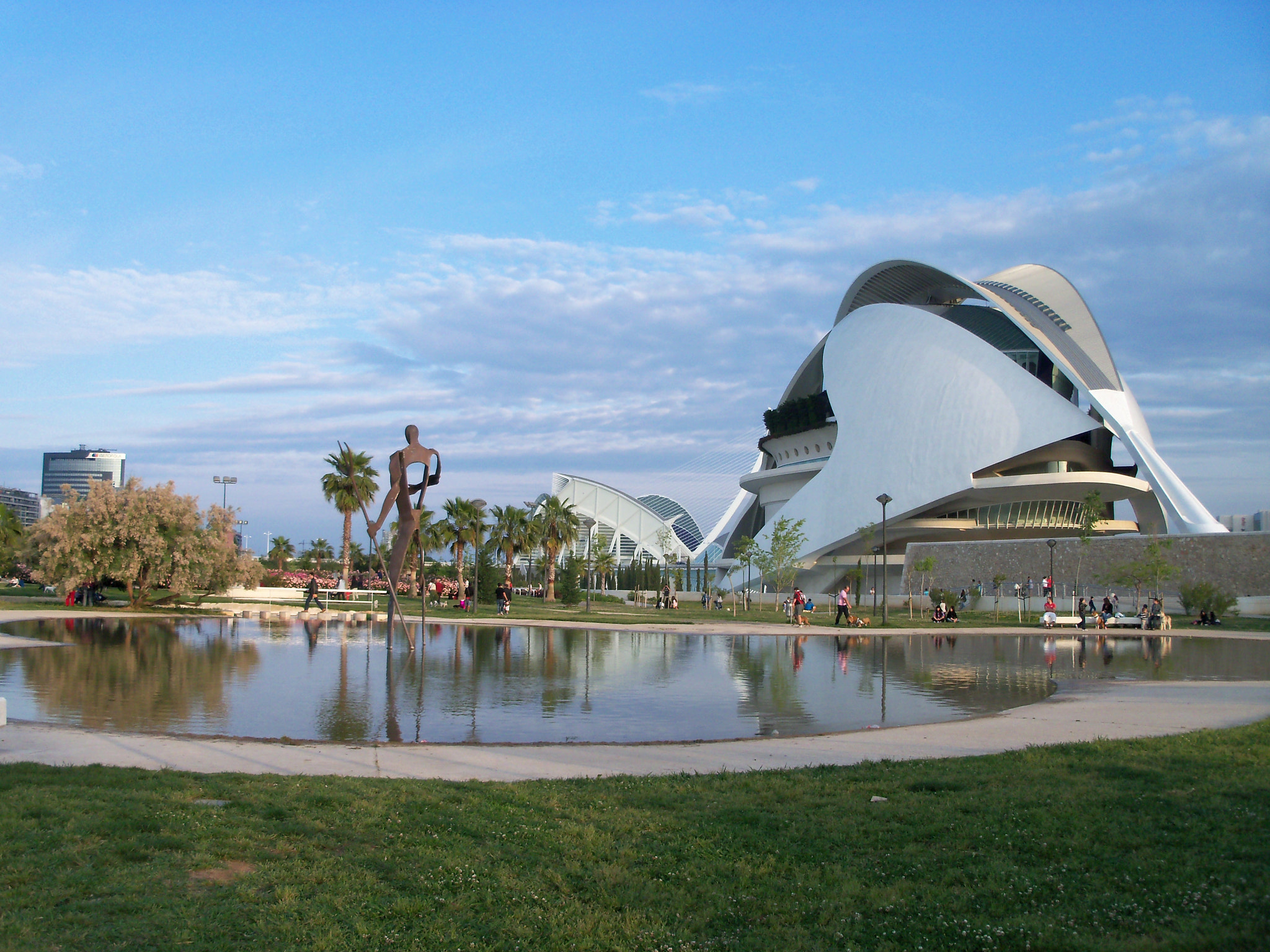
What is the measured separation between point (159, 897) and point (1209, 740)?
7961 mm

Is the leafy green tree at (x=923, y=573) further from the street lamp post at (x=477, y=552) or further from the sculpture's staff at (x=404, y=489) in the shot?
the sculpture's staff at (x=404, y=489)

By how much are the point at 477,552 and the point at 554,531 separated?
21.5 metres

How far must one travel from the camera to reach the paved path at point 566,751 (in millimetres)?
6984

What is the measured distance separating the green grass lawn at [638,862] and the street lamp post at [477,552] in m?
24.5

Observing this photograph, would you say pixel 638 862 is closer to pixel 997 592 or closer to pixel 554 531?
pixel 997 592

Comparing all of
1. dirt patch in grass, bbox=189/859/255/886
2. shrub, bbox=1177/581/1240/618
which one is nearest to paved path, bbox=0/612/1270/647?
shrub, bbox=1177/581/1240/618

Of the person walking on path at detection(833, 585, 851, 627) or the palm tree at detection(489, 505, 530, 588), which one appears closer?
the person walking on path at detection(833, 585, 851, 627)

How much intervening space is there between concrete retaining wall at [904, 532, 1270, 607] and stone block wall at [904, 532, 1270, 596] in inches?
1.0

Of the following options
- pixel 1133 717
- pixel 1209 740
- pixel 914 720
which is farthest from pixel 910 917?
pixel 1133 717

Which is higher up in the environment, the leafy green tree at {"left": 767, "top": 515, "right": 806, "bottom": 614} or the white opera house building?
the white opera house building

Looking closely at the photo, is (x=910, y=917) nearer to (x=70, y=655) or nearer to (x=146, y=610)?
(x=70, y=655)

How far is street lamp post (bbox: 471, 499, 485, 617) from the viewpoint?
3256 cm

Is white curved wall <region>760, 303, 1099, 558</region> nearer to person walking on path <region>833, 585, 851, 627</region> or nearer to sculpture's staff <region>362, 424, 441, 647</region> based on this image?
person walking on path <region>833, 585, 851, 627</region>

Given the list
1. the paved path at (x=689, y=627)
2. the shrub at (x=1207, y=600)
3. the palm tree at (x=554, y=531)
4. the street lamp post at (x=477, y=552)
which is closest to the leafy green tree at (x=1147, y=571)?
the shrub at (x=1207, y=600)
